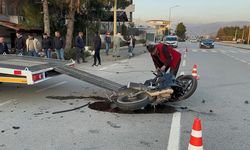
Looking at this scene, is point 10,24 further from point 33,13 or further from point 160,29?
point 160,29

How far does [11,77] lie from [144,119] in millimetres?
3054

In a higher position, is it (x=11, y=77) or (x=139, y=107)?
(x=11, y=77)

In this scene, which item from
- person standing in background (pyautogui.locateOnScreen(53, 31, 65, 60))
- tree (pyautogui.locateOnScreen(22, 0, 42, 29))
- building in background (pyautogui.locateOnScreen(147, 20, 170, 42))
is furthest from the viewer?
building in background (pyautogui.locateOnScreen(147, 20, 170, 42))

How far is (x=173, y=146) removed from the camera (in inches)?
184

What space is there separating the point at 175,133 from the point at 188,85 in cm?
254

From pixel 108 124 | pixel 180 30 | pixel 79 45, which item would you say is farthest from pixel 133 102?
pixel 180 30

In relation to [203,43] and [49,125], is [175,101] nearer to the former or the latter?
[49,125]

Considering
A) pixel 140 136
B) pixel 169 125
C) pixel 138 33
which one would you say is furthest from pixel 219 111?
pixel 138 33

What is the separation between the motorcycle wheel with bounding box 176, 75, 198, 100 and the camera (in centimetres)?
724

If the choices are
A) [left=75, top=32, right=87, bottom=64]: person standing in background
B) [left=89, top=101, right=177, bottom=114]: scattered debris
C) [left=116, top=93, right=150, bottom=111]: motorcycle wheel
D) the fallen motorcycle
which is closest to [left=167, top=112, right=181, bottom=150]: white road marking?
[left=89, top=101, right=177, bottom=114]: scattered debris

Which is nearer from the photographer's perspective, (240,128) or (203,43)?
(240,128)

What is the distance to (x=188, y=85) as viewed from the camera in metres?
7.62

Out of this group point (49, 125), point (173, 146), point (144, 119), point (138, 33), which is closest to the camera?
point (173, 146)

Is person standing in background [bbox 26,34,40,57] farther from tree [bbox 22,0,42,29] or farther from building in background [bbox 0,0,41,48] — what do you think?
building in background [bbox 0,0,41,48]
